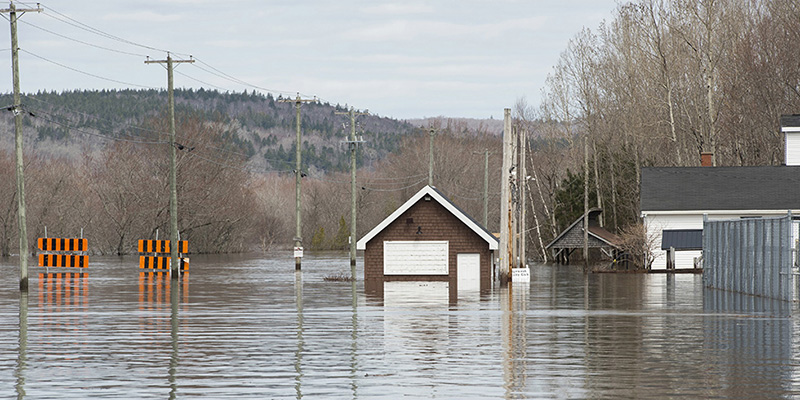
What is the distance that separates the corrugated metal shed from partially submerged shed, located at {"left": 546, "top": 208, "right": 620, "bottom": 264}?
660 cm

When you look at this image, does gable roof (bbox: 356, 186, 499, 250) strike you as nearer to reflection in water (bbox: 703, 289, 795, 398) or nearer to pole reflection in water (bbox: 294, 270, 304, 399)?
pole reflection in water (bbox: 294, 270, 304, 399)

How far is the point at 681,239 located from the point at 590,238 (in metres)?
13.3

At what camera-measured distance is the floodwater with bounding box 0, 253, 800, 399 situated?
45.5 ft

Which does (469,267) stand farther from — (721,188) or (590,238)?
(590,238)

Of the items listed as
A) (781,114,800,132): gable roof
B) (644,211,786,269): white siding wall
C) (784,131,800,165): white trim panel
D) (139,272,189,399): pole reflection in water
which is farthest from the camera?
(644,211,786,269): white siding wall

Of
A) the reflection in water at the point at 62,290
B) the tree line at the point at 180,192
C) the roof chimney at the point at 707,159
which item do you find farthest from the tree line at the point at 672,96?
the reflection in water at the point at 62,290

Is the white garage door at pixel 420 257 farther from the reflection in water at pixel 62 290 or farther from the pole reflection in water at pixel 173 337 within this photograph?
the reflection in water at pixel 62 290

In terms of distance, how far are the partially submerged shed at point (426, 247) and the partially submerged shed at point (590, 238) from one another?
66.9 ft

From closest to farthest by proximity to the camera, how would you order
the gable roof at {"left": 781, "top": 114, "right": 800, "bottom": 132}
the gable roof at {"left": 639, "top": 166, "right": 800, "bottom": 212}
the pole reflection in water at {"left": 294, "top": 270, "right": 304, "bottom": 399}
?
the pole reflection in water at {"left": 294, "top": 270, "right": 304, "bottom": 399} < the gable roof at {"left": 781, "top": 114, "right": 800, "bottom": 132} < the gable roof at {"left": 639, "top": 166, "right": 800, "bottom": 212}

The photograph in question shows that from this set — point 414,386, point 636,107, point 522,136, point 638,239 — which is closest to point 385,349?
point 414,386

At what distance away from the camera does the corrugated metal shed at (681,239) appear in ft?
194

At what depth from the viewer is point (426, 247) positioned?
4800 cm

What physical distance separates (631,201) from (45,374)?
72.5 m

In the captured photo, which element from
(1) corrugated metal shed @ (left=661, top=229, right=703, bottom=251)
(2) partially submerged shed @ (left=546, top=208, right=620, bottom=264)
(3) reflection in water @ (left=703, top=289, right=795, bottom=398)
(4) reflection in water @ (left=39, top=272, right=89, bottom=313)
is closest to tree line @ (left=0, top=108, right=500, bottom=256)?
(2) partially submerged shed @ (left=546, top=208, right=620, bottom=264)
